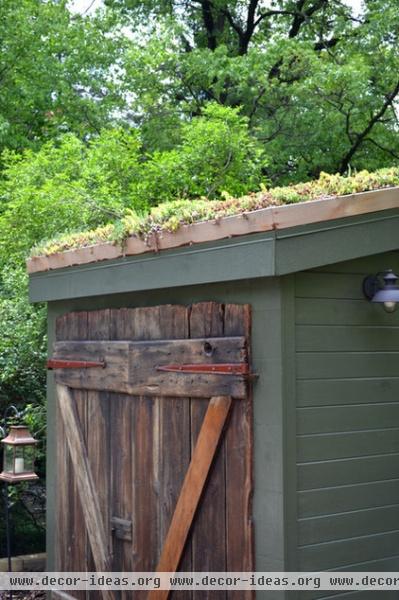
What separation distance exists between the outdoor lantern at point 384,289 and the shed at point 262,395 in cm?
6

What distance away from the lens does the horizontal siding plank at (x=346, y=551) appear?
11.9 feet

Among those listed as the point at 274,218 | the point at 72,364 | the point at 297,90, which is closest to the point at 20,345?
the point at 72,364

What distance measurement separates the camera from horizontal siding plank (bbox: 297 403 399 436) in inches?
144

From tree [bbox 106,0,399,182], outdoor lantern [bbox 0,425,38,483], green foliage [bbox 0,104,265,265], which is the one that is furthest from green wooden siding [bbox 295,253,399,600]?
tree [bbox 106,0,399,182]

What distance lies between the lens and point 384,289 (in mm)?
3799

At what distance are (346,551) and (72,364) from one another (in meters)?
2.18

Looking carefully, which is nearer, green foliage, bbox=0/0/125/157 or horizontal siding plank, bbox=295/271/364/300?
horizontal siding plank, bbox=295/271/364/300

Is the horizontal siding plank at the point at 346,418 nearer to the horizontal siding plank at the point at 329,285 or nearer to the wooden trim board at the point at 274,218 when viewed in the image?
the horizontal siding plank at the point at 329,285

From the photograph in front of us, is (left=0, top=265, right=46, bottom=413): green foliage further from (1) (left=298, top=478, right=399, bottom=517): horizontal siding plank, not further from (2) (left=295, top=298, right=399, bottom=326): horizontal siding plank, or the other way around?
(1) (left=298, top=478, right=399, bottom=517): horizontal siding plank

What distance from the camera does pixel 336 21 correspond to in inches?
573

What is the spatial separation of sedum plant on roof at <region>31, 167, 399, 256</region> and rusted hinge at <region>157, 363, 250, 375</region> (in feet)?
2.36

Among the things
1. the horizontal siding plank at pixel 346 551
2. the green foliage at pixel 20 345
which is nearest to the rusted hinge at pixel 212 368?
the horizontal siding plank at pixel 346 551

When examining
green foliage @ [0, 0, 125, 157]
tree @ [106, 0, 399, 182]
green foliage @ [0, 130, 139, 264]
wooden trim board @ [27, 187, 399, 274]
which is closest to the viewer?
wooden trim board @ [27, 187, 399, 274]

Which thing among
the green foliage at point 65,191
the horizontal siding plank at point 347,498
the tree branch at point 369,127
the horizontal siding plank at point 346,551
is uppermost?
the tree branch at point 369,127
